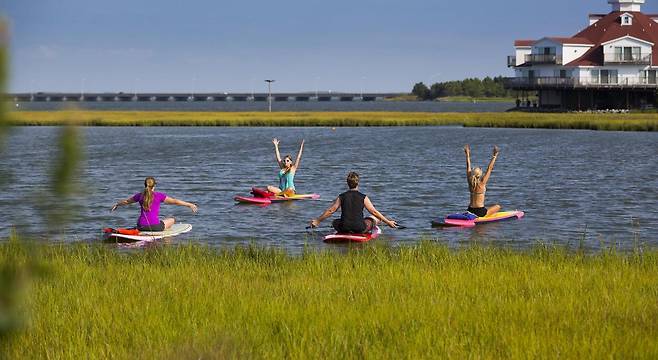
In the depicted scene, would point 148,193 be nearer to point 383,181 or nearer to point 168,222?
point 168,222

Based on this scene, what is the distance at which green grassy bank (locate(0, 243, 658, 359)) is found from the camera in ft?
29.5

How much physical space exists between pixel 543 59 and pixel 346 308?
101 metres

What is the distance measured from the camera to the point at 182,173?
147 feet

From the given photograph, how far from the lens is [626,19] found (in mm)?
109875

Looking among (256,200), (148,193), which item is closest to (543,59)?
(256,200)

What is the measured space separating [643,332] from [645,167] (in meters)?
38.5

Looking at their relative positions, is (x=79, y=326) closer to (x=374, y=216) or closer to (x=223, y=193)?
(x=374, y=216)

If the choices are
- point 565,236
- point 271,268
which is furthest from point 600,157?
point 271,268

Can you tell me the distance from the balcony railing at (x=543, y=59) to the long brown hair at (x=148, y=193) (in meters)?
91.2

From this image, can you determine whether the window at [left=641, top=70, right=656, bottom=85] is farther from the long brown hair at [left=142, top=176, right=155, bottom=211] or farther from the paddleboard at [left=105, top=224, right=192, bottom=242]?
the long brown hair at [left=142, top=176, right=155, bottom=211]

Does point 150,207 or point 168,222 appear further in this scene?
point 168,222

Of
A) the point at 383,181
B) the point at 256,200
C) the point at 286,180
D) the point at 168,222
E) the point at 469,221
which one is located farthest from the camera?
the point at 383,181

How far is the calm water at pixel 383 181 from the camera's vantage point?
23.5m

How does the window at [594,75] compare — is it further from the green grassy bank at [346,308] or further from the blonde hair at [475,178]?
the green grassy bank at [346,308]
